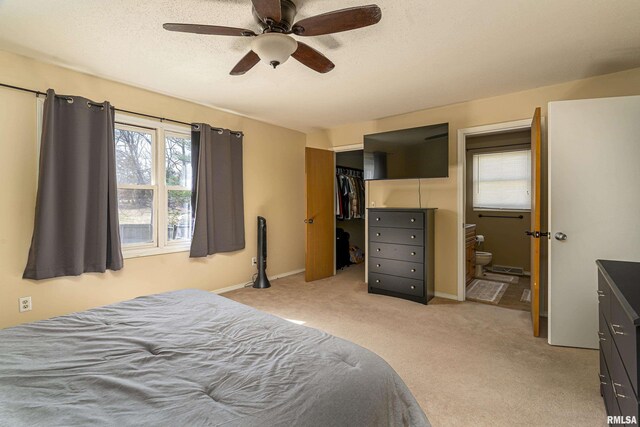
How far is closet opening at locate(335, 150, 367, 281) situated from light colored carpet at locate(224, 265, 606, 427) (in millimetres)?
1459

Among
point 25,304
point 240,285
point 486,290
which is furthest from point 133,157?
point 486,290

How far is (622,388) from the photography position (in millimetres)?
1164

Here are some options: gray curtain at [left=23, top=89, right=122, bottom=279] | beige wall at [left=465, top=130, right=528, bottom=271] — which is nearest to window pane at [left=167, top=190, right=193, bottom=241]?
gray curtain at [left=23, top=89, right=122, bottom=279]

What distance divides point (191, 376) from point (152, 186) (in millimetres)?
2791

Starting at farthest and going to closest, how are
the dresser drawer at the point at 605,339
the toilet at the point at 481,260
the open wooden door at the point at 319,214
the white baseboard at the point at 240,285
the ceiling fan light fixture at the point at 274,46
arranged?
the toilet at the point at 481,260 < the open wooden door at the point at 319,214 < the white baseboard at the point at 240,285 < the ceiling fan light fixture at the point at 274,46 < the dresser drawer at the point at 605,339

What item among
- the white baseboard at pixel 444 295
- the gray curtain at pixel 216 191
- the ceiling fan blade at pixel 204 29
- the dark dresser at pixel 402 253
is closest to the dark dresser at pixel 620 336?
the dark dresser at pixel 402 253

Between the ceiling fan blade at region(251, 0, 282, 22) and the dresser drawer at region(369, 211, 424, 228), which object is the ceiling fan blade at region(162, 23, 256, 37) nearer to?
the ceiling fan blade at region(251, 0, 282, 22)

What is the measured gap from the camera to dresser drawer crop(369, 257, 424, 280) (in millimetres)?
3450

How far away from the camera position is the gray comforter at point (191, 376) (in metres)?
0.81

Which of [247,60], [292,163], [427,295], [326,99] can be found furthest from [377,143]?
[247,60]

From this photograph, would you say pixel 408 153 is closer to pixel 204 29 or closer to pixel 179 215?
pixel 204 29

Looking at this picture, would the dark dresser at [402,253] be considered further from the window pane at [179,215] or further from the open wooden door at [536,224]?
the window pane at [179,215]

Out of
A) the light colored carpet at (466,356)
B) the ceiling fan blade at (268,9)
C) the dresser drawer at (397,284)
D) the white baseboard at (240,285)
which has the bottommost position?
the light colored carpet at (466,356)

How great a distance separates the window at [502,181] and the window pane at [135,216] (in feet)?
17.2
